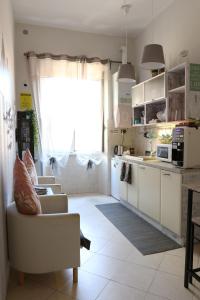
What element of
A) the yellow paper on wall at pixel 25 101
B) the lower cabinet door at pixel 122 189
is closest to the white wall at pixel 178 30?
the lower cabinet door at pixel 122 189

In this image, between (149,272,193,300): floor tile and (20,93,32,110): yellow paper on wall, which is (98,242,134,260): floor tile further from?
(20,93,32,110): yellow paper on wall

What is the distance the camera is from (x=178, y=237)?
2.83 meters

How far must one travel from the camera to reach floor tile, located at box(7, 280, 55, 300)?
1.94m

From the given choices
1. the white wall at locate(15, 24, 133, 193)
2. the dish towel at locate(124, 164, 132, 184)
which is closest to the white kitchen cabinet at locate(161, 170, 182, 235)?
the dish towel at locate(124, 164, 132, 184)

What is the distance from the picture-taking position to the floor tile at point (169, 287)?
195 centimetres

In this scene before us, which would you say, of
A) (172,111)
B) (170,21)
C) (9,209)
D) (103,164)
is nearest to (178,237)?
(172,111)

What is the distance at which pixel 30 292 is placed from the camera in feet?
6.57

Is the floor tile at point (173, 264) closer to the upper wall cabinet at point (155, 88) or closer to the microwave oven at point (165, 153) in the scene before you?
the microwave oven at point (165, 153)

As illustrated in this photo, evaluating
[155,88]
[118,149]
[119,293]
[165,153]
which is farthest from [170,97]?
[119,293]

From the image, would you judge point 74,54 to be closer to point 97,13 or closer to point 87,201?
point 97,13

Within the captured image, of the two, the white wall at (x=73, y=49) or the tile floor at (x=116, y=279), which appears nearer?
the tile floor at (x=116, y=279)

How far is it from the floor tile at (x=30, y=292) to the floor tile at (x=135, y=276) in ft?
1.98

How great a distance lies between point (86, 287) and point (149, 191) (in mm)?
1641

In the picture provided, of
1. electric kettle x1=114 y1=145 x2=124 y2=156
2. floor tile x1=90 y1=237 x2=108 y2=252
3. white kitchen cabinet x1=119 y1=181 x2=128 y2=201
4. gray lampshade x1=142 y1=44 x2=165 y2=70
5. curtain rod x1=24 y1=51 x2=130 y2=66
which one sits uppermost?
curtain rod x1=24 y1=51 x2=130 y2=66
